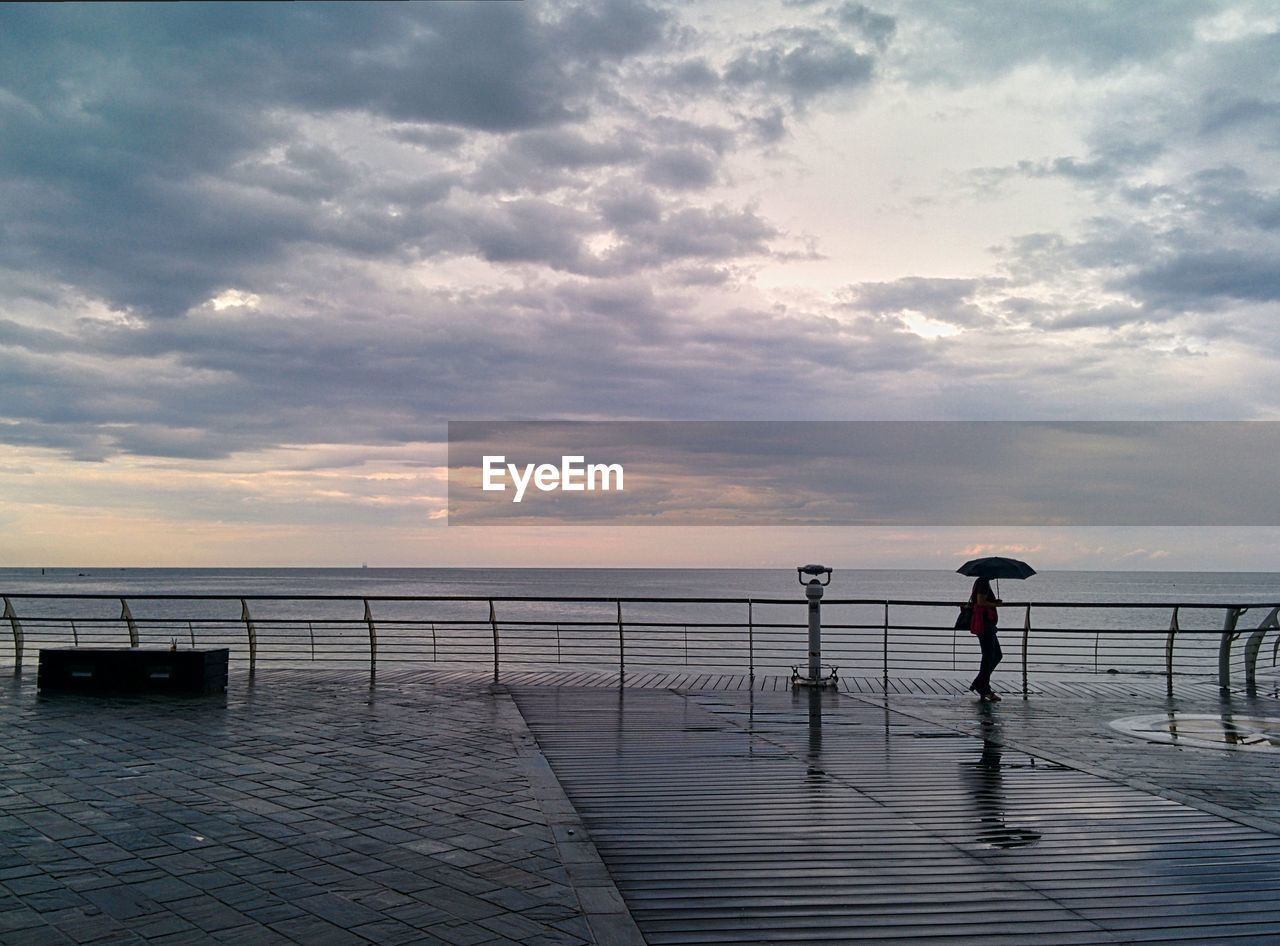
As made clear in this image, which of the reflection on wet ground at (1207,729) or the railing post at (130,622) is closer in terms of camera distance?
the reflection on wet ground at (1207,729)

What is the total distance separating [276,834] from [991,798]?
473 cm

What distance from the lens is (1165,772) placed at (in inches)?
328

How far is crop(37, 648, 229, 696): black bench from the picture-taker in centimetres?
1306

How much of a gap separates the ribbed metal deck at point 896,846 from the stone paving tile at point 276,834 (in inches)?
21.7

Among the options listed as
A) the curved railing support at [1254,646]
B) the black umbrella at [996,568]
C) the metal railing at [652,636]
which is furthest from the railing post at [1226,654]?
the black umbrella at [996,568]

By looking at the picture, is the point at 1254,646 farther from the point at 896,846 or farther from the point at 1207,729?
the point at 896,846

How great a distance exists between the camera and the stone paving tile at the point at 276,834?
459cm

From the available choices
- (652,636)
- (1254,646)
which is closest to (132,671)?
(1254,646)

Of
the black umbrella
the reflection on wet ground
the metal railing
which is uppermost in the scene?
the black umbrella

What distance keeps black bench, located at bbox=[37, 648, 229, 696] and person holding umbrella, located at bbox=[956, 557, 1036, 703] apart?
968 centimetres

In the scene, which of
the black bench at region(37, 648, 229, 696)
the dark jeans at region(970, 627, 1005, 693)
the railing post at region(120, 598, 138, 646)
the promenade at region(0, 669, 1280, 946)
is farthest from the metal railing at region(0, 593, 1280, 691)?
the promenade at region(0, 669, 1280, 946)

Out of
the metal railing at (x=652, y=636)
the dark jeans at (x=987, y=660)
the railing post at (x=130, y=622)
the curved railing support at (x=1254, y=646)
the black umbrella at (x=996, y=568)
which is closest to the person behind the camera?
the dark jeans at (x=987, y=660)

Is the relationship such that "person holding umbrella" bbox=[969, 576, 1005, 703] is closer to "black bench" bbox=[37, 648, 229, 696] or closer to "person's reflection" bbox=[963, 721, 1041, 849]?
"person's reflection" bbox=[963, 721, 1041, 849]

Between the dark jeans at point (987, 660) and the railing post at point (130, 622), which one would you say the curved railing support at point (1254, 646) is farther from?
the railing post at point (130, 622)
